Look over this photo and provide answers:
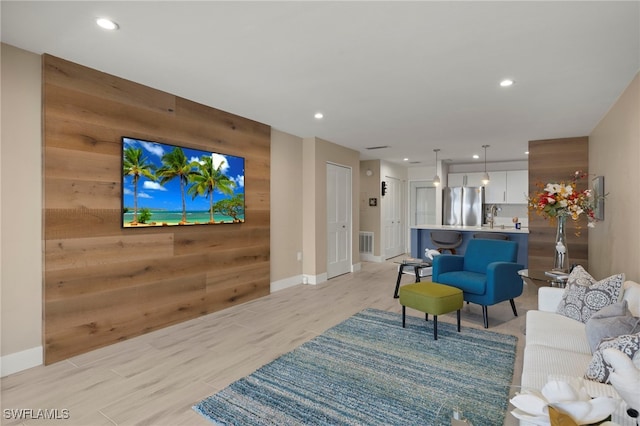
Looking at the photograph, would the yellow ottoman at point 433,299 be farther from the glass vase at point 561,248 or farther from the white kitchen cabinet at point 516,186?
the white kitchen cabinet at point 516,186

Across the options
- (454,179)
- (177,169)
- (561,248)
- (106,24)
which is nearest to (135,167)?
(177,169)

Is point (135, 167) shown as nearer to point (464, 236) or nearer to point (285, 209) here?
point (285, 209)

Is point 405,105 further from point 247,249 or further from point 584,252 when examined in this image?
point 584,252

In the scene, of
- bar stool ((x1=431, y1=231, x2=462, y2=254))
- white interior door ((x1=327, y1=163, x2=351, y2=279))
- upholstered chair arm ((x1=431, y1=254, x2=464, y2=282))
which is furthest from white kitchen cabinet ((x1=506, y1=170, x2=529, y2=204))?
upholstered chair arm ((x1=431, y1=254, x2=464, y2=282))

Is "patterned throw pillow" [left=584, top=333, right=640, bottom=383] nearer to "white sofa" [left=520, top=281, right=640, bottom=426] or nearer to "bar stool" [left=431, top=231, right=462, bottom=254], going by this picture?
"white sofa" [left=520, top=281, right=640, bottom=426]

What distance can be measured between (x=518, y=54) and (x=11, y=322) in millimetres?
4337

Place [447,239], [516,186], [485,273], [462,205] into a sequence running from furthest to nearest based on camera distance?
[462,205] → [516,186] → [447,239] → [485,273]

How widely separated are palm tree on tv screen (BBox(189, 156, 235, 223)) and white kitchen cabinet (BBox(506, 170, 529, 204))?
6594 mm

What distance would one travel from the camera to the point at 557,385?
2.87ft

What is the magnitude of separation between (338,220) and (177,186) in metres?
3.27

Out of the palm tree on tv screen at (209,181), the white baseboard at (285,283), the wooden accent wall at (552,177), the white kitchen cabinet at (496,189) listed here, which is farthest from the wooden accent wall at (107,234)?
the white kitchen cabinet at (496,189)

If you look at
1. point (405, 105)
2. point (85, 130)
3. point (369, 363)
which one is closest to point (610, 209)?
point (405, 105)

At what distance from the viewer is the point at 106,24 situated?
2186 mm

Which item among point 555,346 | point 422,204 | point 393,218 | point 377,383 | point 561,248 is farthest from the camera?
→ point 422,204
